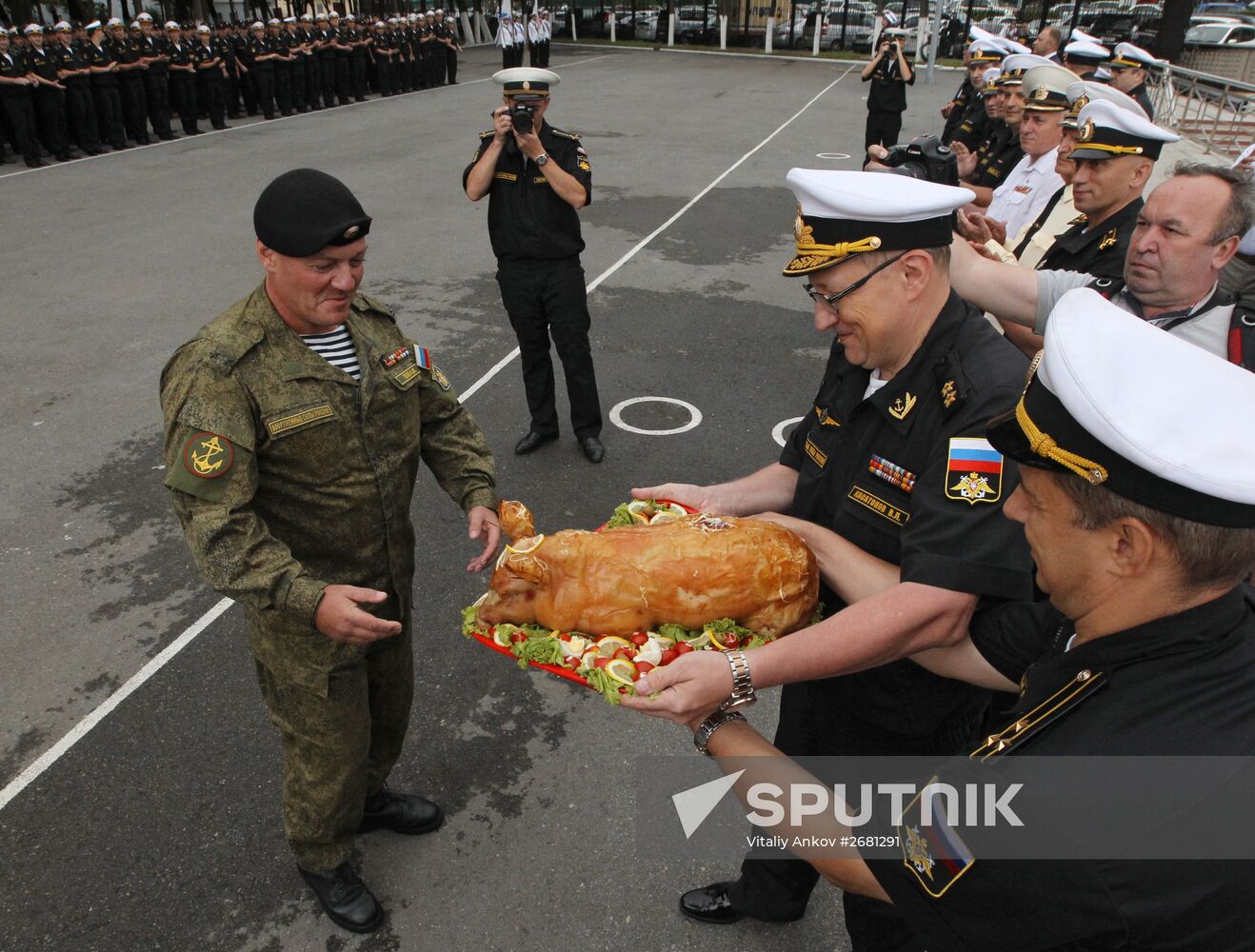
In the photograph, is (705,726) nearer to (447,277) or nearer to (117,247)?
(447,277)

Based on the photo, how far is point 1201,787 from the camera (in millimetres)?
1151

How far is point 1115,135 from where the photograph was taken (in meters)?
4.02

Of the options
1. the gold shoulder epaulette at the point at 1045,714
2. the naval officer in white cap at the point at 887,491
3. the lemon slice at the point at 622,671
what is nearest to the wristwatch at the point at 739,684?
the naval officer in white cap at the point at 887,491

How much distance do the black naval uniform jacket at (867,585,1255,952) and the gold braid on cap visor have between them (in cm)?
26

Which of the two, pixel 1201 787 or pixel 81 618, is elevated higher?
pixel 1201 787

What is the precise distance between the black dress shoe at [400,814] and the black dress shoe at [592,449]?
314 centimetres

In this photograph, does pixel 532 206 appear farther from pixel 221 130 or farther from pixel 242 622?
pixel 221 130

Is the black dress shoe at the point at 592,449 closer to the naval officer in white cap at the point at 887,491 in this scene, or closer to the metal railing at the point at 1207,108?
the naval officer in white cap at the point at 887,491

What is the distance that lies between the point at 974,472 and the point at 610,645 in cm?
107

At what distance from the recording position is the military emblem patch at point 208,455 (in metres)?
2.26

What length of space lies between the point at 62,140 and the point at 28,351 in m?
10.8

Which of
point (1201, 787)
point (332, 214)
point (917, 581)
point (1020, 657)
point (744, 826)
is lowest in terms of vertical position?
point (744, 826)

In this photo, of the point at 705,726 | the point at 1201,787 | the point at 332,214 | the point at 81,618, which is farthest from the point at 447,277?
the point at 1201,787

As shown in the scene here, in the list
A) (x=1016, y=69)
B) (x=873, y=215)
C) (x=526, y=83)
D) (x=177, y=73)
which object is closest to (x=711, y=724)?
(x=873, y=215)
